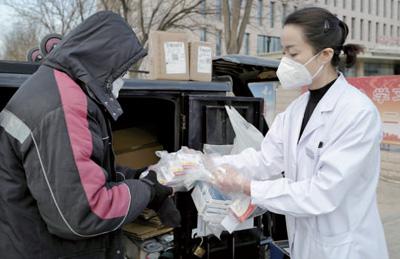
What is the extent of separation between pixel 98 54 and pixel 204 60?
1319 millimetres

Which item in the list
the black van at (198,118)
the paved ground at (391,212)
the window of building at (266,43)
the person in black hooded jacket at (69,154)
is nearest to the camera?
the person in black hooded jacket at (69,154)

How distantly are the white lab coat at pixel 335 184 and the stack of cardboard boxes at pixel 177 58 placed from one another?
97 centimetres

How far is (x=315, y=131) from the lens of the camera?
1788mm

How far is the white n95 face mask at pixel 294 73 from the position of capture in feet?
6.18

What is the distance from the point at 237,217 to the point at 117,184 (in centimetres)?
66

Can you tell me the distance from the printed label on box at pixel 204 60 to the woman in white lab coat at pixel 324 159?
2.62 feet

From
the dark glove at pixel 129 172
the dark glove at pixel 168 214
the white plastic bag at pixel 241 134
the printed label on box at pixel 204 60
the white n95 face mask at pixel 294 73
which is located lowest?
the dark glove at pixel 168 214

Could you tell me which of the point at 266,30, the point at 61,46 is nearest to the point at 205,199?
the point at 61,46

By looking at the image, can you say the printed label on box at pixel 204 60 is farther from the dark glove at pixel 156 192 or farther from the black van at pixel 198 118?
the dark glove at pixel 156 192

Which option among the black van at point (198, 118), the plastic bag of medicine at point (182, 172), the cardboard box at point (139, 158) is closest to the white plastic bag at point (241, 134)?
the black van at point (198, 118)

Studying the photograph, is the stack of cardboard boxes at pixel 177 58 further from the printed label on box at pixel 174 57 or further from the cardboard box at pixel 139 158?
the cardboard box at pixel 139 158

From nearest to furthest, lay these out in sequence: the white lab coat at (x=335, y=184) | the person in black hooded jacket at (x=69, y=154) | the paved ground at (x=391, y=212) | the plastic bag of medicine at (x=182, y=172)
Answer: the person in black hooded jacket at (x=69, y=154) < the white lab coat at (x=335, y=184) < the plastic bag of medicine at (x=182, y=172) < the paved ground at (x=391, y=212)

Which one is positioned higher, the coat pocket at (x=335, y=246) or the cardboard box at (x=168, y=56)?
the cardboard box at (x=168, y=56)

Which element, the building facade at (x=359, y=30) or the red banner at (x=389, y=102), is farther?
the building facade at (x=359, y=30)
